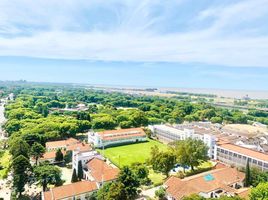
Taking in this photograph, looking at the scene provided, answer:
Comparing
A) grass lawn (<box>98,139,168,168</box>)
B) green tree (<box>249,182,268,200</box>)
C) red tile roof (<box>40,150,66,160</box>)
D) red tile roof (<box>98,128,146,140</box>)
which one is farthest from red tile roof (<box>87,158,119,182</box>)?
green tree (<box>249,182,268,200</box>)

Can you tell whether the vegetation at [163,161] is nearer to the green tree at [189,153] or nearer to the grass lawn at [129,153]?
the green tree at [189,153]

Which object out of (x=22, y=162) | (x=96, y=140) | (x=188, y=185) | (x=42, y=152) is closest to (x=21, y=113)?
(x=96, y=140)

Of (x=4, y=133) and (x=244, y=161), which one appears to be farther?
(x=4, y=133)

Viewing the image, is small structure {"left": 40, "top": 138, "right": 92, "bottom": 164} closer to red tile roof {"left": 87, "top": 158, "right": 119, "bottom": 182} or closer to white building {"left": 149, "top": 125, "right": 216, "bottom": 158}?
red tile roof {"left": 87, "top": 158, "right": 119, "bottom": 182}

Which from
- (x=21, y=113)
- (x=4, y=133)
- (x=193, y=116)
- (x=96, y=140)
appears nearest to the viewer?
(x=96, y=140)

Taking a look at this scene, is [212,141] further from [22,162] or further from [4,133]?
[4,133]

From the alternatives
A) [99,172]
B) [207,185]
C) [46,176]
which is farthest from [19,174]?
[207,185]

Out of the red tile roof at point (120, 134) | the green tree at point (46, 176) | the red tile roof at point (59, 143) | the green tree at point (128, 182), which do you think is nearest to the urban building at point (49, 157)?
the red tile roof at point (59, 143)
